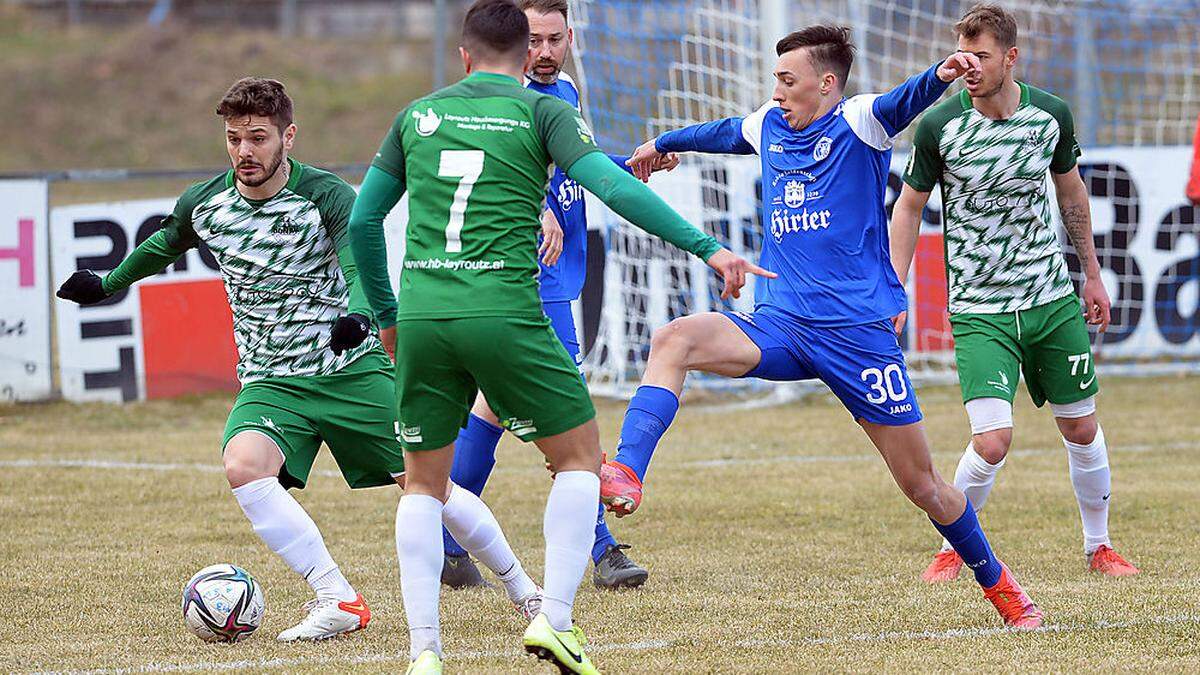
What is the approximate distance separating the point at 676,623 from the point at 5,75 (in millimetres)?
31130

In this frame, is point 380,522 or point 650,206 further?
point 380,522

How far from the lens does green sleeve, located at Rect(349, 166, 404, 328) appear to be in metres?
4.58

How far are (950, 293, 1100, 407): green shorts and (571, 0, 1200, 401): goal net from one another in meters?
5.67

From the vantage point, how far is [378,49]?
114 feet

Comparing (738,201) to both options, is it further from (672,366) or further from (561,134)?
(561,134)

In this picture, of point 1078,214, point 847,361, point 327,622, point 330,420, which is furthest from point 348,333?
point 1078,214

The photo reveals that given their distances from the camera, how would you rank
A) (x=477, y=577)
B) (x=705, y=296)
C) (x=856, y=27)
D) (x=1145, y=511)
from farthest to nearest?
(x=856, y=27)
(x=705, y=296)
(x=1145, y=511)
(x=477, y=577)

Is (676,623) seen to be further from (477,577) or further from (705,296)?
(705,296)

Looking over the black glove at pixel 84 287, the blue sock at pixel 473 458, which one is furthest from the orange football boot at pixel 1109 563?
the black glove at pixel 84 287

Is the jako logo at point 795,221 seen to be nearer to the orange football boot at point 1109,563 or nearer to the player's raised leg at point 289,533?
the player's raised leg at point 289,533

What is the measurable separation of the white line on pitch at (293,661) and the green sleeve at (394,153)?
1.50m

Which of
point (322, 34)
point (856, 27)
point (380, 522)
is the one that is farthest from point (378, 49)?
point (380, 522)

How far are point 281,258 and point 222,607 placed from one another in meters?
1.19

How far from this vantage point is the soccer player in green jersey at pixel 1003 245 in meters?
6.19
